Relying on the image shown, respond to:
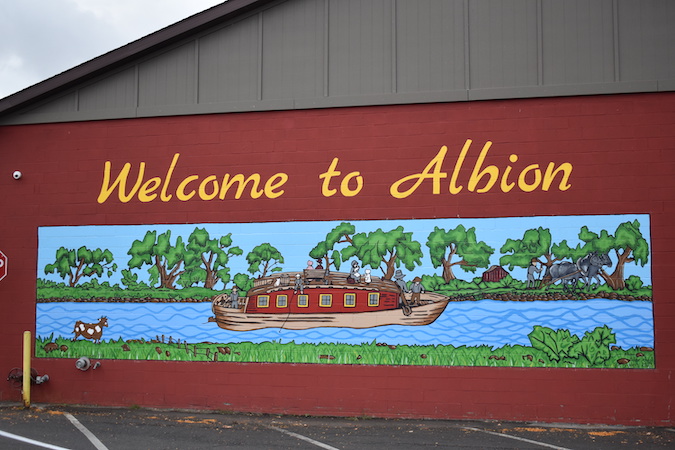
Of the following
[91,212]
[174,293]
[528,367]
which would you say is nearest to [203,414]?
[174,293]

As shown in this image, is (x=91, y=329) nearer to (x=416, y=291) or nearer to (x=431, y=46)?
(x=416, y=291)

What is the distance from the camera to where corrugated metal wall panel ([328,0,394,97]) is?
11.2 metres

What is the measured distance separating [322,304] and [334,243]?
36.4 inches

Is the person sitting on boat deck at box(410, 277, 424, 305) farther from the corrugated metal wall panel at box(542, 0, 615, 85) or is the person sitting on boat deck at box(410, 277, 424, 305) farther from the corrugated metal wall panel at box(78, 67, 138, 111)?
the corrugated metal wall panel at box(78, 67, 138, 111)

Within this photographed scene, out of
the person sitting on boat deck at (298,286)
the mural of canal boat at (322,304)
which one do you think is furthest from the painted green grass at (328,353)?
the person sitting on boat deck at (298,286)

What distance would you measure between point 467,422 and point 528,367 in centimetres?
116

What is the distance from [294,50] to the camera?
1143cm

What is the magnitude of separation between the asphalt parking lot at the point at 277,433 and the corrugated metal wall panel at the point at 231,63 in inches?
192

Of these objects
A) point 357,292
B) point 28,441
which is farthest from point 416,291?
point 28,441

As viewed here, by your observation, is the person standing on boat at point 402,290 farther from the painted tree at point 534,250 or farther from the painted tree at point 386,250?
the painted tree at point 534,250

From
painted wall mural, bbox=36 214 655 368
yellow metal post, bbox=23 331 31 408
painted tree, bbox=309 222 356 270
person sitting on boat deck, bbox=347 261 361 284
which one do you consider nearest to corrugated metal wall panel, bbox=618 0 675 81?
painted wall mural, bbox=36 214 655 368

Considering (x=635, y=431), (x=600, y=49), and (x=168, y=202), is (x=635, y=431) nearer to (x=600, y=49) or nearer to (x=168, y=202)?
(x=600, y=49)

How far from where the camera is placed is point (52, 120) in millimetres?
12008

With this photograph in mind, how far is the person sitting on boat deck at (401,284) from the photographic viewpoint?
10844mm
